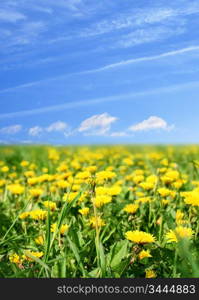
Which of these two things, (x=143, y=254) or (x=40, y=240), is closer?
(x=143, y=254)

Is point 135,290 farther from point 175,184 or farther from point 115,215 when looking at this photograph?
point 175,184

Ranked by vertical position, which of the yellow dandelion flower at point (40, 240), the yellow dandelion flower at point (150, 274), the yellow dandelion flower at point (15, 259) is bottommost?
the yellow dandelion flower at point (150, 274)

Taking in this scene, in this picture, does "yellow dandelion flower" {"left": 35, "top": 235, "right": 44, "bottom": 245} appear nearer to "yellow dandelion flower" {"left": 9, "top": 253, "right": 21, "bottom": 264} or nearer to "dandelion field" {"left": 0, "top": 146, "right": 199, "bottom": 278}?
"dandelion field" {"left": 0, "top": 146, "right": 199, "bottom": 278}

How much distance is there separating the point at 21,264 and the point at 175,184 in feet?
3.60

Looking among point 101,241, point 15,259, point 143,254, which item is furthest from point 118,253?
point 15,259

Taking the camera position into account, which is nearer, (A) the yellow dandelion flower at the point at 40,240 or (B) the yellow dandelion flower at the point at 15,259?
(B) the yellow dandelion flower at the point at 15,259

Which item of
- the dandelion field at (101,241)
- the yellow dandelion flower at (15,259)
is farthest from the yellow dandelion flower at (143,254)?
the yellow dandelion flower at (15,259)

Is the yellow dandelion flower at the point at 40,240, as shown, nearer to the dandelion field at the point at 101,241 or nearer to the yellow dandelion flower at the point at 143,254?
the dandelion field at the point at 101,241

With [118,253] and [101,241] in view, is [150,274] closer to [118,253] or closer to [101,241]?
[118,253]

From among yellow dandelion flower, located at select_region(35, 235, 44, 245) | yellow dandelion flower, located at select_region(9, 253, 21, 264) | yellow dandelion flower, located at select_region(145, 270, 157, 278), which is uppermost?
yellow dandelion flower, located at select_region(35, 235, 44, 245)

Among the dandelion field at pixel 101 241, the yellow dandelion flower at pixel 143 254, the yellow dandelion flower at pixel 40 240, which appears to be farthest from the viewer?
the yellow dandelion flower at pixel 40 240

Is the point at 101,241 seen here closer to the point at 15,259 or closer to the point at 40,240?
the point at 40,240

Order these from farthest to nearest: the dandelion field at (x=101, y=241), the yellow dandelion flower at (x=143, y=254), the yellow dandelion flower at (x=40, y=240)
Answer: the yellow dandelion flower at (x=40, y=240) < the yellow dandelion flower at (x=143, y=254) < the dandelion field at (x=101, y=241)

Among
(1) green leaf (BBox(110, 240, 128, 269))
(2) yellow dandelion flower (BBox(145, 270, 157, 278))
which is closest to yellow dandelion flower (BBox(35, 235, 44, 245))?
(1) green leaf (BBox(110, 240, 128, 269))
